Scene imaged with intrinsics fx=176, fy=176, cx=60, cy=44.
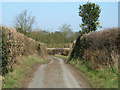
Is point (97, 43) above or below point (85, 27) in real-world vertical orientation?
below

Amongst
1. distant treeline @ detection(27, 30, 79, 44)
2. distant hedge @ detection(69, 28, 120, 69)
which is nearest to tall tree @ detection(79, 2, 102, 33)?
distant hedge @ detection(69, 28, 120, 69)

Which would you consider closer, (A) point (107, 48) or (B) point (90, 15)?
(A) point (107, 48)

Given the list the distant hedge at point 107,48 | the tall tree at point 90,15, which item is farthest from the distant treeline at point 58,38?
the distant hedge at point 107,48

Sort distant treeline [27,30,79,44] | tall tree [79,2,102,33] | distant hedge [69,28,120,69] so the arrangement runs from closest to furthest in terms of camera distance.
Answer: distant hedge [69,28,120,69], tall tree [79,2,102,33], distant treeline [27,30,79,44]

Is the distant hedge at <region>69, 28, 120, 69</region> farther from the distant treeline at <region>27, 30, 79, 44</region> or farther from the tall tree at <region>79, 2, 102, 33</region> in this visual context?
the distant treeline at <region>27, 30, 79, 44</region>

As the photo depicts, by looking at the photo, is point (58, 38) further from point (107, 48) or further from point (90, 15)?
point (107, 48)

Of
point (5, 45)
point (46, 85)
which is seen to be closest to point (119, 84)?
point (46, 85)

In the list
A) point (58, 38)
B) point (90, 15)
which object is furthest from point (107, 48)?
point (58, 38)

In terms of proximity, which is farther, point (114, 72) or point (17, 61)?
point (17, 61)

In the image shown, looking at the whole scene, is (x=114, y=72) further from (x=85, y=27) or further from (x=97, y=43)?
(x=85, y=27)

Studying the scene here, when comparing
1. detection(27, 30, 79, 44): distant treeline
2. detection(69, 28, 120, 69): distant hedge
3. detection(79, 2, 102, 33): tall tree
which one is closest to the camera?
detection(69, 28, 120, 69): distant hedge

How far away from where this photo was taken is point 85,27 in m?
25.9

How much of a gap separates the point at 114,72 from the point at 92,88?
2.45 metres

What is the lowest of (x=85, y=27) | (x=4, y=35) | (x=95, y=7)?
(x=4, y=35)
